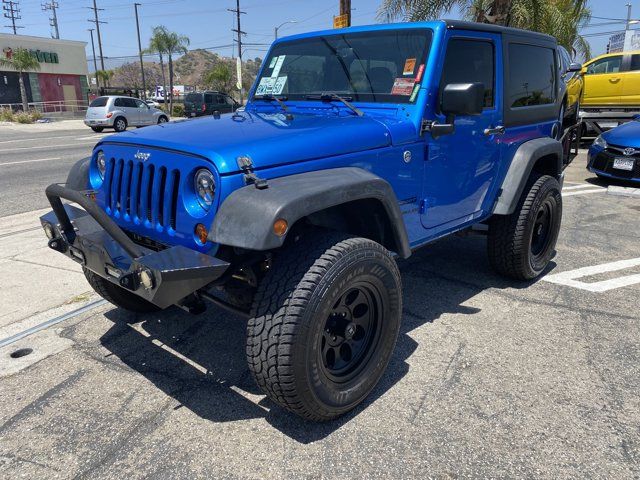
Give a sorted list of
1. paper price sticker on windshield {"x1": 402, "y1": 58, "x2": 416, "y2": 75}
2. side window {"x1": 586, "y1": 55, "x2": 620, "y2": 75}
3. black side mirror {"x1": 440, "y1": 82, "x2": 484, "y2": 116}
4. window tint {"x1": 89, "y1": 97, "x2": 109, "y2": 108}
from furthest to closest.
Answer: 1. window tint {"x1": 89, "y1": 97, "x2": 109, "y2": 108}
2. side window {"x1": 586, "y1": 55, "x2": 620, "y2": 75}
3. paper price sticker on windshield {"x1": 402, "y1": 58, "x2": 416, "y2": 75}
4. black side mirror {"x1": 440, "y1": 82, "x2": 484, "y2": 116}

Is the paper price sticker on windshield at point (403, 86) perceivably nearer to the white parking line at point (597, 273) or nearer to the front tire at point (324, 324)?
the front tire at point (324, 324)

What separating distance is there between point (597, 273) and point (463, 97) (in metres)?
2.69

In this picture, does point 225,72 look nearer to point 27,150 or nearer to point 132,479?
point 27,150

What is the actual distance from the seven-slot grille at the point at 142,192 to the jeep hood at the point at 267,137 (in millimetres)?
127

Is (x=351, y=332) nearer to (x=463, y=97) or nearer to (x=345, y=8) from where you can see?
(x=463, y=97)

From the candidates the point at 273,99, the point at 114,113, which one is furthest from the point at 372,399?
the point at 114,113

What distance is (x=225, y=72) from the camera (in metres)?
57.2

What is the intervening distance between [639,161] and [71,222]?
859cm

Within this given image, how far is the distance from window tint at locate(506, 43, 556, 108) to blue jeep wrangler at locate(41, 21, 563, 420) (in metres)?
0.03

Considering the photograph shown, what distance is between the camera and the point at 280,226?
212 centimetres

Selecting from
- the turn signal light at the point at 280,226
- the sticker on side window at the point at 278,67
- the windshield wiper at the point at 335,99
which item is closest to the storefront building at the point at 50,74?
the sticker on side window at the point at 278,67

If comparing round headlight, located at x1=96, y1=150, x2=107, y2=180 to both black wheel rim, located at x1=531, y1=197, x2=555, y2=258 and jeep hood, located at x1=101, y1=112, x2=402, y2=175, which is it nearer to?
jeep hood, located at x1=101, y1=112, x2=402, y2=175

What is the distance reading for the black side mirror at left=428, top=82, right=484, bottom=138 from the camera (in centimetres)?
294

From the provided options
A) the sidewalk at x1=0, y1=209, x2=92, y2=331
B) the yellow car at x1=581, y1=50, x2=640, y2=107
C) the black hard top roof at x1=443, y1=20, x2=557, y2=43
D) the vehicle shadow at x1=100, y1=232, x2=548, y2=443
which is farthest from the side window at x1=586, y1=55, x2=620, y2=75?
the sidewalk at x1=0, y1=209, x2=92, y2=331
